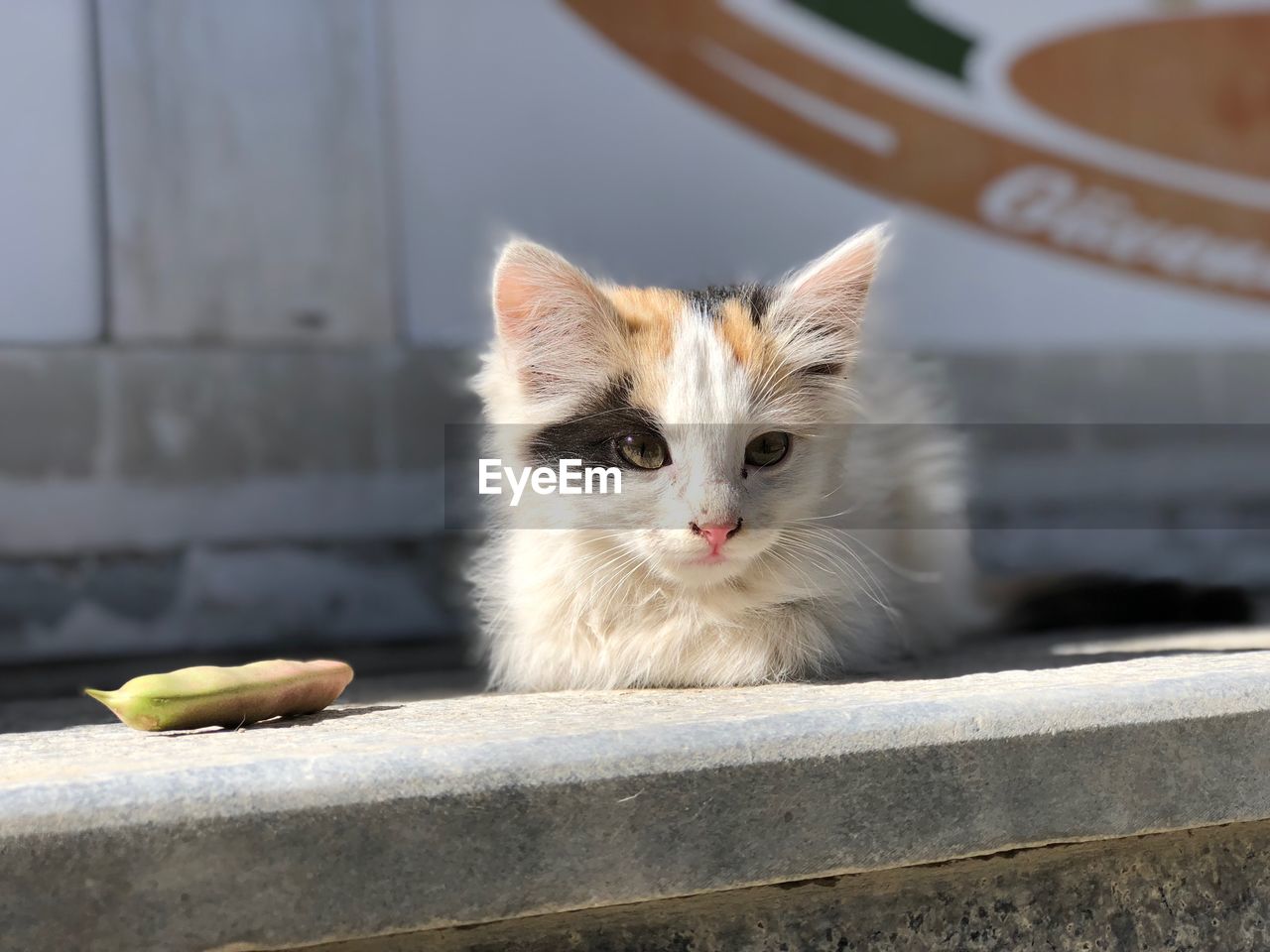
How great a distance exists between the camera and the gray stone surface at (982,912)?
1.06 m

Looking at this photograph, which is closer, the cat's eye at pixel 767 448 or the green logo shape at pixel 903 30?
the cat's eye at pixel 767 448

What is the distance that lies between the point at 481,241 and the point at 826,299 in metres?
1.59

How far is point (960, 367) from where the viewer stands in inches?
134

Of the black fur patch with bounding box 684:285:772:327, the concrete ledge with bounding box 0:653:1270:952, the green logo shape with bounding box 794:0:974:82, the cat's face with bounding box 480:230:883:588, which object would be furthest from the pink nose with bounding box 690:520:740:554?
the green logo shape with bounding box 794:0:974:82

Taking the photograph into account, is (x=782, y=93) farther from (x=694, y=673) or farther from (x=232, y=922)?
(x=232, y=922)

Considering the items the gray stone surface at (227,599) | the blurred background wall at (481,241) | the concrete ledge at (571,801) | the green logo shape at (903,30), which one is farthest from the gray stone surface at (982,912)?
the green logo shape at (903,30)

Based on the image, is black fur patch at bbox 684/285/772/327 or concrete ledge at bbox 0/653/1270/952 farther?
black fur patch at bbox 684/285/772/327

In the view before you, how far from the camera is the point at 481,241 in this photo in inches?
118

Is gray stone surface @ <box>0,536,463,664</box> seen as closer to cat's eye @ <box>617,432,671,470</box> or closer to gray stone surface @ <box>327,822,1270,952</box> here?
cat's eye @ <box>617,432,671,470</box>

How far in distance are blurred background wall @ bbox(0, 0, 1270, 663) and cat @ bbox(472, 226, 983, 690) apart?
58cm
